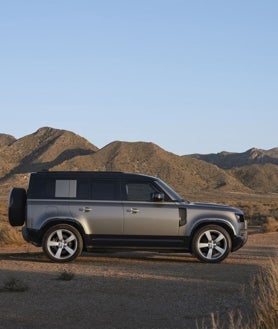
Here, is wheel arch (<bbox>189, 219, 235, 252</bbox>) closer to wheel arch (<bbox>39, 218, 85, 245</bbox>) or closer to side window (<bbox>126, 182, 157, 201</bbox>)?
side window (<bbox>126, 182, 157, 201</bbox>)

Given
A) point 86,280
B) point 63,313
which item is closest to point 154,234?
point 86,280

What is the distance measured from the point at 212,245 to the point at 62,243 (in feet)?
10.3

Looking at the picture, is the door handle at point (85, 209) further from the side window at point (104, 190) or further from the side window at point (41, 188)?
the side window at point (41, 188)

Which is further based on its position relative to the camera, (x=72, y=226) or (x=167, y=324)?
(x=72, y=226)

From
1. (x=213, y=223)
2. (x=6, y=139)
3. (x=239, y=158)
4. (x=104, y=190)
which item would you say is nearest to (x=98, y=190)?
(x=104, y=190)

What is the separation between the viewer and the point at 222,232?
14648 millimetres

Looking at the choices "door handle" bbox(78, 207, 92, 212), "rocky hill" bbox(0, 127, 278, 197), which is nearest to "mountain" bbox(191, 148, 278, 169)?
"rocky hill" bbox(0, 127, 278, 197)

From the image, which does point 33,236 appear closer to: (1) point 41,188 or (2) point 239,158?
(1) point 41,188

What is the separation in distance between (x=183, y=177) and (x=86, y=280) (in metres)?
91.8

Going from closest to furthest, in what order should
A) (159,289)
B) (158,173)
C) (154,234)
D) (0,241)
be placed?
1. (159,289)
2. (154,234)
3. (0,241)
4. (158,173)

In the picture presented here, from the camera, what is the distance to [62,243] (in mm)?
14570

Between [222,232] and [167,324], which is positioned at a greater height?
[222,232]

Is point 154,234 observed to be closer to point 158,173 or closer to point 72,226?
point 72,226

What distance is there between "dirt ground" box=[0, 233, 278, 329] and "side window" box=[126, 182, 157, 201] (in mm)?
1392
